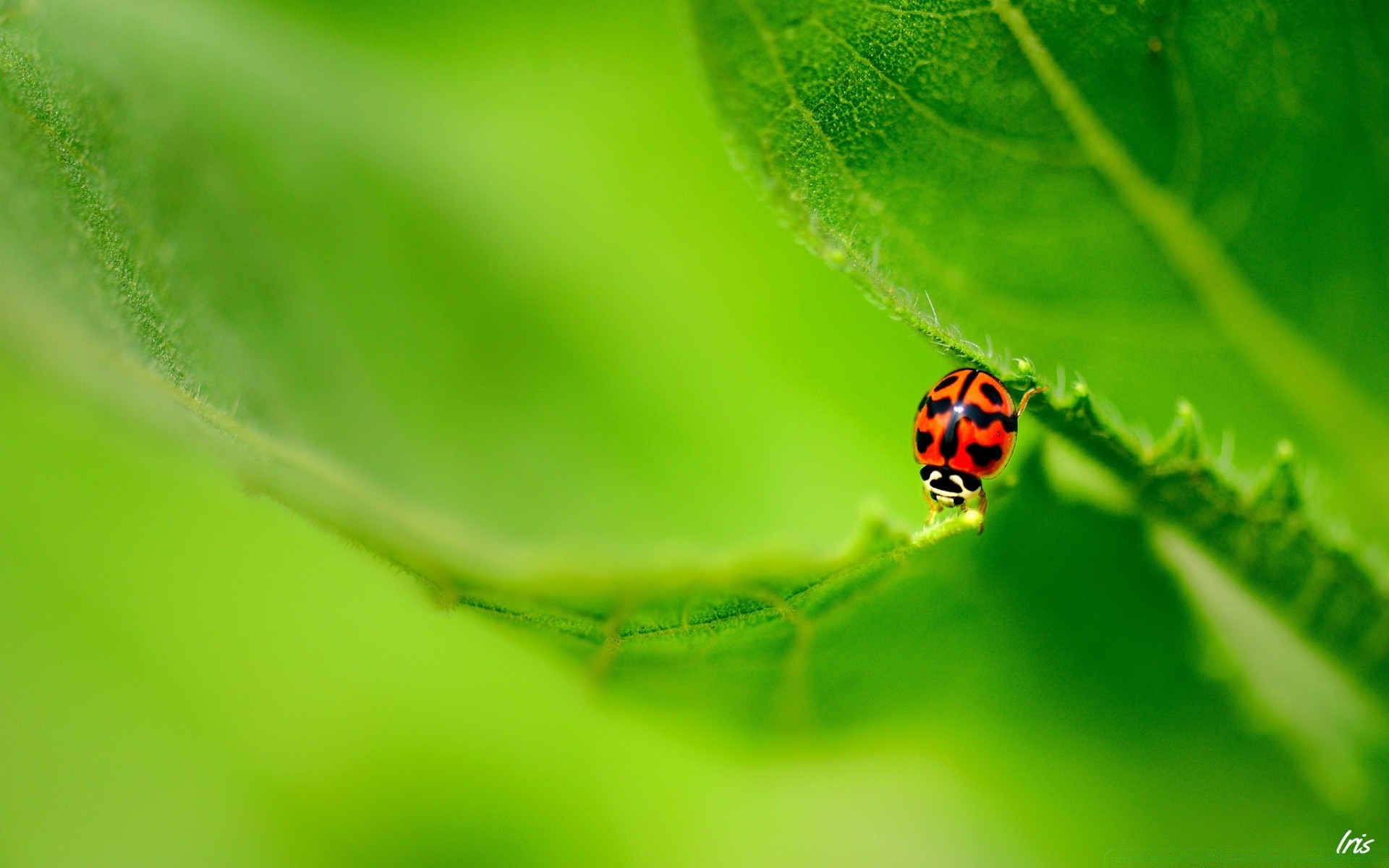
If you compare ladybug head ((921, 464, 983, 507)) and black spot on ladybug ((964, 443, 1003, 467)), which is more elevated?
ladybug head ((921, 464, 983, 507))

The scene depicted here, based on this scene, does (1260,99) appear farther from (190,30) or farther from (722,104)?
(190,30)

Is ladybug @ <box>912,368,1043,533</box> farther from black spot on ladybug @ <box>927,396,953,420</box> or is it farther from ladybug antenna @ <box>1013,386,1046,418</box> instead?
ladybug antenna @ <box>1013,386,1046,418</box>

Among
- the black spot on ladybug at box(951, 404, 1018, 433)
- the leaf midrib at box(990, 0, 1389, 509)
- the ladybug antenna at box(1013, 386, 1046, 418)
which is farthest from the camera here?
the black spot on ladybug at box(951, 404, 1018, 433)

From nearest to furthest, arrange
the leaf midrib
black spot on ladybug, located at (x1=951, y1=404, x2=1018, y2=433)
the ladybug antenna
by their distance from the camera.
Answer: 1. the ladybug antenna
2. the leaf midrib
3. black spot on ladybug, located at (x1=951, y1=404, x2=1018, y2=433)

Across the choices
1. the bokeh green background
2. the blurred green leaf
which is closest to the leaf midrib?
the blurred green leaf

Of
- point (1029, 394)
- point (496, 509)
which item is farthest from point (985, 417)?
point (496, 509)
